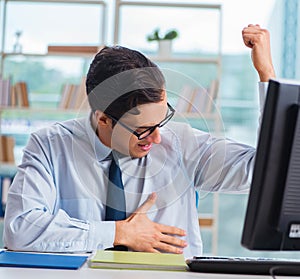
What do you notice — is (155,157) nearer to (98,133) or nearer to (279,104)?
(98,133)

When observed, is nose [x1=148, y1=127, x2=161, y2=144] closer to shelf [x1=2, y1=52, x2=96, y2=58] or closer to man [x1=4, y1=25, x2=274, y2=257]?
man [x1=4, y1=25, x2=274, y2=257]

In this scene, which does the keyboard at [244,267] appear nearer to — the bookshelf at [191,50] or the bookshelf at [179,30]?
the bookshelf at [191,50]

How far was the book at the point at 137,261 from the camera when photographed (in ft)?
4.83

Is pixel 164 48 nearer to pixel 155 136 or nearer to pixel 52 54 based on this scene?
pixel 52 54

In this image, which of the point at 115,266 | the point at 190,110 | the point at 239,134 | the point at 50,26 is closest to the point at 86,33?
the point at 50,26

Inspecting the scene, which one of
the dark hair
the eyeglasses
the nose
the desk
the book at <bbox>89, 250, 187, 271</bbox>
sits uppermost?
the dark hair

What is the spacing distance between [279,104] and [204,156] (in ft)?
2.71

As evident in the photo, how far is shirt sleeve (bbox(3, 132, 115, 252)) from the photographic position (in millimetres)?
1729

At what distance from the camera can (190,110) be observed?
205cm

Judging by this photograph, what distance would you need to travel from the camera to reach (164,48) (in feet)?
13.3

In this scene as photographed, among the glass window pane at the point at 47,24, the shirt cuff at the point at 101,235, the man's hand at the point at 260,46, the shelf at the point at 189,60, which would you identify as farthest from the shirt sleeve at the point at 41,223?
the glass window pane at the point at 47,24

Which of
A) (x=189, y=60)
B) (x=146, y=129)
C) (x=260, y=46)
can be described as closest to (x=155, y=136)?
(x=146, y=129)

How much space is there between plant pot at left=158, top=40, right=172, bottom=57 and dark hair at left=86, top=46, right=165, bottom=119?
2.12m

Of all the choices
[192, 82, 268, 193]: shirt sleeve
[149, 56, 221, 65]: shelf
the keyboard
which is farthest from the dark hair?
[149, 56, 221, 65]: shelf
